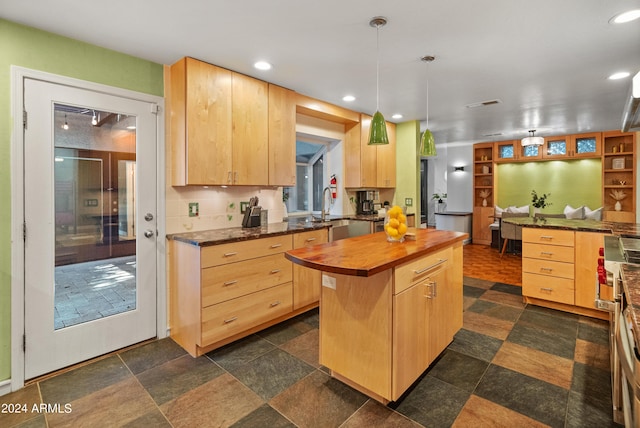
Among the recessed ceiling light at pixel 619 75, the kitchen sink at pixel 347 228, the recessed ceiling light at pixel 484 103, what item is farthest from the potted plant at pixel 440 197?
the recessed ceiling light at pixel 619 75

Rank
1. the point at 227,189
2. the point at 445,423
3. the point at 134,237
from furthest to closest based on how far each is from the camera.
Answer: the point at 227,189 → the point at 134,237 → the point at 445,423

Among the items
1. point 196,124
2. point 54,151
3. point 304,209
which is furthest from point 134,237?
point 304,209

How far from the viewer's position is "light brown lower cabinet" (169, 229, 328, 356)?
2.52 meters

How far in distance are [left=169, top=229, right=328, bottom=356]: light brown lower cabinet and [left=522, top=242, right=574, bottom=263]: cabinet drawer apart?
2.60 meters

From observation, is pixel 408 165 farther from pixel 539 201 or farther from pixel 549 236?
pixel 539 201

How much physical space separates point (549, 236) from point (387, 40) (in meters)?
2.68

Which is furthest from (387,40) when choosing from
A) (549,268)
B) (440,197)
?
(440,197)

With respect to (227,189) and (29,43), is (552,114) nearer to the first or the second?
(227,189)

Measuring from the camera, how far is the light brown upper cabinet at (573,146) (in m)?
6.42

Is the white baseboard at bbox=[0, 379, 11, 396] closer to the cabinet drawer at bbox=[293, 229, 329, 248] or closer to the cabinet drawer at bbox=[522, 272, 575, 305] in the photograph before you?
the cabinet drawer at bbox=[293, 229, 329, 248]

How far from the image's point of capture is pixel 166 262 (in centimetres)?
289

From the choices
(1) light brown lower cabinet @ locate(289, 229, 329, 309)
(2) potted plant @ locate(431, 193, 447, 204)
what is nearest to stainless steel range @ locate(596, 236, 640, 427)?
(1) light brown lower cabinet @ locate(289, 229, 329, 309)

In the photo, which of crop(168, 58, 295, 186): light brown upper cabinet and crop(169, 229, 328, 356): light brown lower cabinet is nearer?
crop(169, 229, 328, 356): light brown lower cabinet

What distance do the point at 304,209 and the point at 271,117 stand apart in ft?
6.20
